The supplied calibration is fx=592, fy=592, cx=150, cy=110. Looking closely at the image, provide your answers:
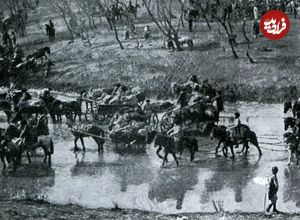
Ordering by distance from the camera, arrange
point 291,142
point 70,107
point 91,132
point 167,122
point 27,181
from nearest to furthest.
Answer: point 27,181 → point 291,142 → point 91,132 → point 167,122 → point 70,107

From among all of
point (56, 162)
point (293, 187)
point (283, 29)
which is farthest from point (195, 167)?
point (283, 29)

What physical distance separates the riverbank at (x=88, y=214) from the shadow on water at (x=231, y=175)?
131 cm

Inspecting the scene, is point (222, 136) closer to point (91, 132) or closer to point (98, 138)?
point (98, 138)

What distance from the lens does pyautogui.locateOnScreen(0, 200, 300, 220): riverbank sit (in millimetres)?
14969

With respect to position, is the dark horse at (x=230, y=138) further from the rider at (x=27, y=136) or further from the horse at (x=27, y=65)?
the horse at (x=27, y=65)

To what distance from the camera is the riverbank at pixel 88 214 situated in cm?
1497

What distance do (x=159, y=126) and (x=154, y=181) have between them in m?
5.61

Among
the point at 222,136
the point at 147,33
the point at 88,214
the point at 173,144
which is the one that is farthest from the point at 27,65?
the point at 88,214

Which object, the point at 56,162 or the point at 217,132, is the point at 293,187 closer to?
the point at 217,132

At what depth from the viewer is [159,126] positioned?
77.7 ft

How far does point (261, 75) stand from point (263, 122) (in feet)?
22.3

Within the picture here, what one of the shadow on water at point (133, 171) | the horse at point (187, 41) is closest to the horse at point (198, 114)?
the shadow on water at point (133, 171)

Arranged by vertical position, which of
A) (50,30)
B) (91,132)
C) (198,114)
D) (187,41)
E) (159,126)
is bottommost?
(159,126)

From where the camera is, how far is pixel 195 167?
19.7m
